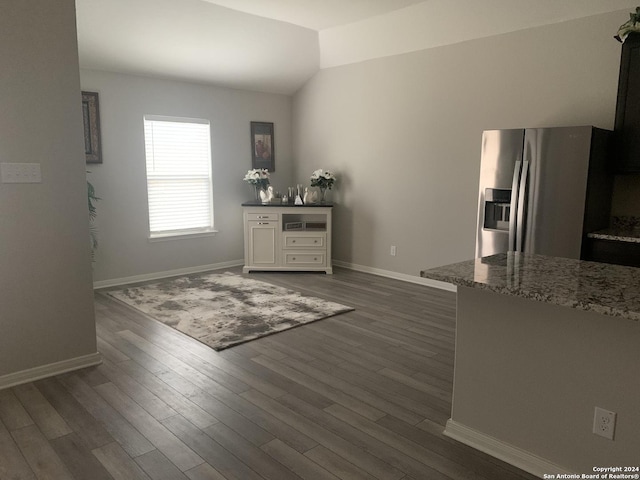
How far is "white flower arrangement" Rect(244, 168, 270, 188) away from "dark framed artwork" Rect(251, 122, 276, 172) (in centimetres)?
33

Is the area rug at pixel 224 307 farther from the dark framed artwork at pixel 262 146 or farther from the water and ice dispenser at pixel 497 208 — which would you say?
the dark framed artwork at pixel 262 146

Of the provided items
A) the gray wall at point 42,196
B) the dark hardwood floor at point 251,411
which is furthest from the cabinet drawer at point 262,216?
the gray wall at point 42,196

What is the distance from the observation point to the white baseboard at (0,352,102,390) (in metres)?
2.99

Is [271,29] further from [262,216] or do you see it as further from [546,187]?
[546,187]

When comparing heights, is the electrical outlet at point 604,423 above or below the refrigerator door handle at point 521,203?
below

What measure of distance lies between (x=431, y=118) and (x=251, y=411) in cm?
378

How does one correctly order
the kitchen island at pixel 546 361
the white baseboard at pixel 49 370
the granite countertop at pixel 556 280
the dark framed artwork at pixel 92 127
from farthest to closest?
the dark framed artwork at pixel 92 127 < the white baseboard at pixel 49 370 < the kitchen island at pixel 546 361 < the granite countertop at pixel 556 280

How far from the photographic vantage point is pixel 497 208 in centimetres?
429

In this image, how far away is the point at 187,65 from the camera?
552 cm

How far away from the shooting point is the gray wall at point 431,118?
4.11 meters

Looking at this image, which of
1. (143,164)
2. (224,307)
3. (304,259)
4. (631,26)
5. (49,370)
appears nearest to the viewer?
(49,370)

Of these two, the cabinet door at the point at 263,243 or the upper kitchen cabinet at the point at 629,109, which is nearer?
the upper kitchen cabinet at the point at 629,109

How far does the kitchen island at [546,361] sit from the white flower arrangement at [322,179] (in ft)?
12.9

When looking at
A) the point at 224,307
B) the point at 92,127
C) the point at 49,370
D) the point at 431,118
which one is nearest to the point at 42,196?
the point at 49,370
